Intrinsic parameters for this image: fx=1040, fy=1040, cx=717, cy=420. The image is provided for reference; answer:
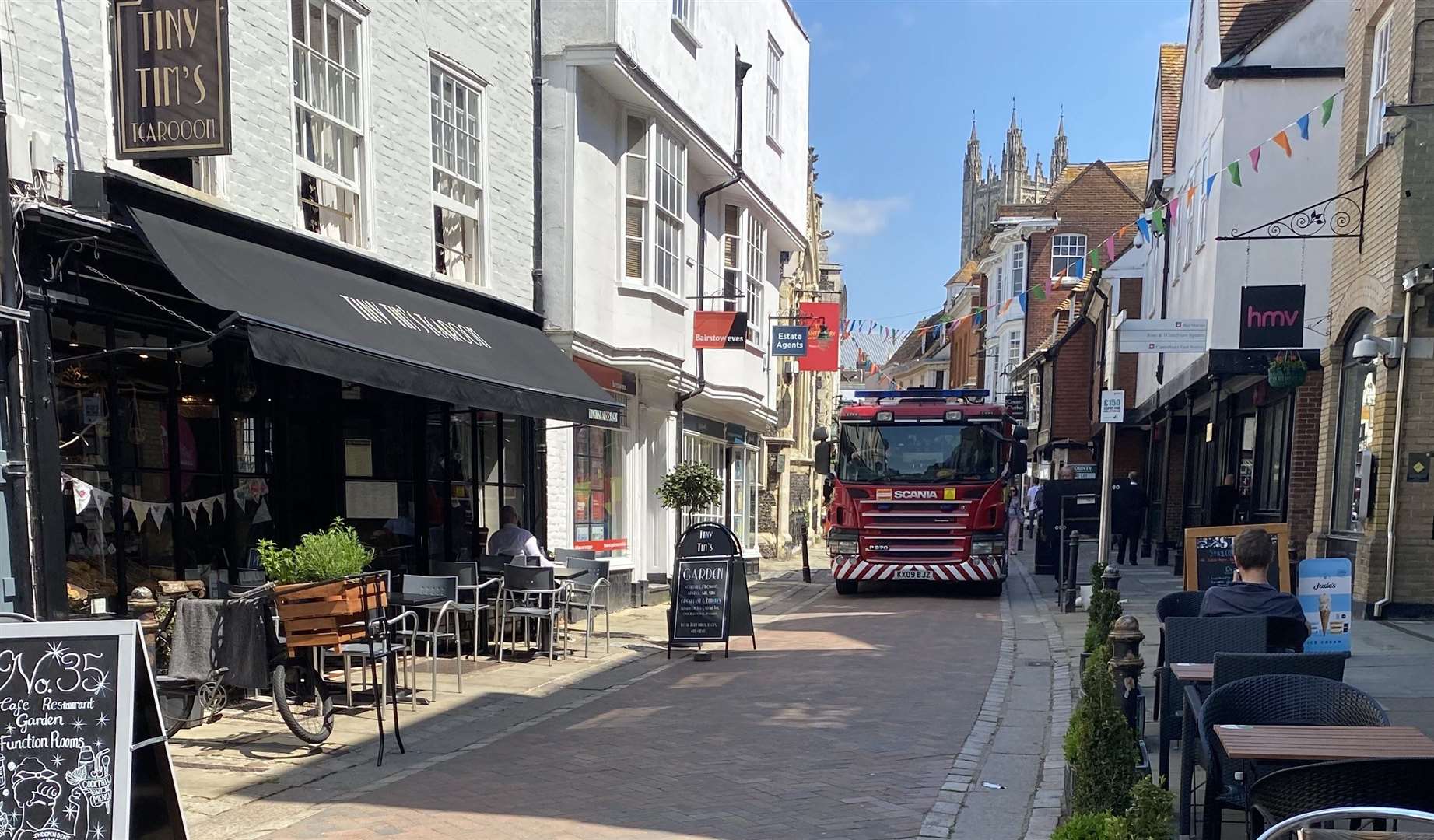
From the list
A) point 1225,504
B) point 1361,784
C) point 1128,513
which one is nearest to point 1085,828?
point 1361,784

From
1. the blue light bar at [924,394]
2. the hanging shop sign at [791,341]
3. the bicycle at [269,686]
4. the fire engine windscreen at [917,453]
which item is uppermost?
the hanging shop sign at [791,341]

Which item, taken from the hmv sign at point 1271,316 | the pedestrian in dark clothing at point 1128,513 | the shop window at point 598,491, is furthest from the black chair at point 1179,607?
the pedestrian in dark clothing at point 1128,513

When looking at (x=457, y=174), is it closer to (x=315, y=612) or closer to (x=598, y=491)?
(x=598, y=491)

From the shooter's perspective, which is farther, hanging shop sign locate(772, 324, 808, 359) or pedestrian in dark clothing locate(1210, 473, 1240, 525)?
hanging shop sign locate(772, 324, 808, 359)

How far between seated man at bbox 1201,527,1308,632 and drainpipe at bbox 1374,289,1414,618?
5.85 meters

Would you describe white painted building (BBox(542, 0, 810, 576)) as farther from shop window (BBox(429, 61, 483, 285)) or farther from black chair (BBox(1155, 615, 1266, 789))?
black chair (BBox(1155, 615, 1266, 789))

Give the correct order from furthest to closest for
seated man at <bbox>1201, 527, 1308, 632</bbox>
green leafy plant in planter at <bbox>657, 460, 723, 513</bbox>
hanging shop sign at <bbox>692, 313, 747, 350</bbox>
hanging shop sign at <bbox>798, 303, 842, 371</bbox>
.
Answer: hanging shop sign at <bbox>798, 303, 842, 371</bbox> → hanging shop sign at <bbox>692, 313, 747, 350</bbox> → green leafy plant in planter at <bbox>657, 460, 723, 513</bbox> → seated man at <bbox>1201, 527, 1308, 632</bbox>

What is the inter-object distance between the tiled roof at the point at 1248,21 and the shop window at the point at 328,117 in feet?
38.4

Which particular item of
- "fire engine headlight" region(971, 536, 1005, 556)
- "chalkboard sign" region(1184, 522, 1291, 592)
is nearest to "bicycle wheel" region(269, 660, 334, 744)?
"chalkboard sign" region(1184, 522, 1291, 592)

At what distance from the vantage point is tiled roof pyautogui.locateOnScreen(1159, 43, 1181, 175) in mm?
21828

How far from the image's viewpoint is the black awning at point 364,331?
6758 millimetres

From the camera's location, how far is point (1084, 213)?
139 feet

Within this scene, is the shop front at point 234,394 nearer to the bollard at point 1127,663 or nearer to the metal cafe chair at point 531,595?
the metal cafe chair at point 531,595

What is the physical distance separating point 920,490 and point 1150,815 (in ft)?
41.1
